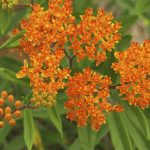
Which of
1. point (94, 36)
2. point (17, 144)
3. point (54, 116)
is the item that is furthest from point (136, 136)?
point (17, 144)

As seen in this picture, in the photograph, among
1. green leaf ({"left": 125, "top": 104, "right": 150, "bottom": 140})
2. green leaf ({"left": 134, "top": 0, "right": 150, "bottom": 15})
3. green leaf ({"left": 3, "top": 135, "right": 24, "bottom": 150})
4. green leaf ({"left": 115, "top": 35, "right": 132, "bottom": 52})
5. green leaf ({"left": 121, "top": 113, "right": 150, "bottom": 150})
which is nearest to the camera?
green leaf ({"left": 125, "top": 104, "right": 150, "bottom": 140})

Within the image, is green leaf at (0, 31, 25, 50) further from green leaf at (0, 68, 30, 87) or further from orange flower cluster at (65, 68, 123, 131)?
orange flower cluster at (65, 68, 123, 131)

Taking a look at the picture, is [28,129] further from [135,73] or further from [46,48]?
[135,73]

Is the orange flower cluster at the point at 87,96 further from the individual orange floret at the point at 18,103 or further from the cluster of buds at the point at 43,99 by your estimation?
the individual orange floret at the point at 18,103

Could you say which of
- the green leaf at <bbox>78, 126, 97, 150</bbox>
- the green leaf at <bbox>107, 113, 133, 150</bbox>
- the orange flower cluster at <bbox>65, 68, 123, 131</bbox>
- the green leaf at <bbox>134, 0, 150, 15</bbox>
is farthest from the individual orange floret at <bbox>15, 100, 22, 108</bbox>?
the green leaf at <bbox>134, 0, 150, 15</bbox>

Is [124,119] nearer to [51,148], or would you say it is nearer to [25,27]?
[25,27]

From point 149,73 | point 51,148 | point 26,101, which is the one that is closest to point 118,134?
point 149,73
